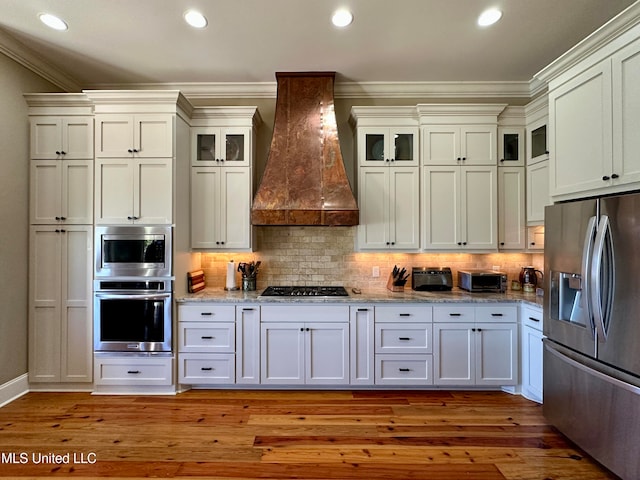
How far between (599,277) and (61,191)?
423 cm

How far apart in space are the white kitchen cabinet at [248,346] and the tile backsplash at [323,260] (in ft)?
2.15

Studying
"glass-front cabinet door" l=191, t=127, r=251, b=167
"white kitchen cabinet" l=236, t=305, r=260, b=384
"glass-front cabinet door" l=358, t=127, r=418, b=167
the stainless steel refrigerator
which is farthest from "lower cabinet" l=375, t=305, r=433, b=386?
"glass-front cabinet door" l=191, t=127, r=251, b=167

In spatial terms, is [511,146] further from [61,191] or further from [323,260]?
[61,191]

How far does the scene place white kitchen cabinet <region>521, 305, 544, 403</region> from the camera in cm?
262

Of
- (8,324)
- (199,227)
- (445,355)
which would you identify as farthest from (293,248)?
(8,324)

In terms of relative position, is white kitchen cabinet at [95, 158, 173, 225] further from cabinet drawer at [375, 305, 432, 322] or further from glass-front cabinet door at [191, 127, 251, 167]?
cabinet drawer at [375, 305, 432, 322]

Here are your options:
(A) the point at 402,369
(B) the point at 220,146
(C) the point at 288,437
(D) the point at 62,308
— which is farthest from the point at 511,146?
(D) the point at 62,308

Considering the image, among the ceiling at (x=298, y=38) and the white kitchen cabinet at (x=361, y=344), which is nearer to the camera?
the ceiling at (x=298, y=38)

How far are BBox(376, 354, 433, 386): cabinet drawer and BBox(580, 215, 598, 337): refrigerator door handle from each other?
52.4 inches

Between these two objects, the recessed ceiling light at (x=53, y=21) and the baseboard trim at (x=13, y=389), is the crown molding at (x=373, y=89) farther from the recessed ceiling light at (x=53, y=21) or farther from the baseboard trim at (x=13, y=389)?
the baseboard trim at (x=13, y=389)

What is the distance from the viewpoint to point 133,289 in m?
2.79

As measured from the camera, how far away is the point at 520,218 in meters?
3.23

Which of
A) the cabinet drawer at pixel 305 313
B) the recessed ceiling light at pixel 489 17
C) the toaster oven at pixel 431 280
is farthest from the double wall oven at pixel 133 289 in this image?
the recessed ceiling light at pixel 489 17

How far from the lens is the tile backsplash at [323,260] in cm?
349
